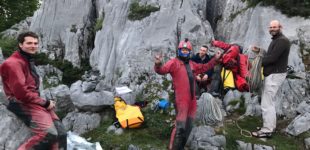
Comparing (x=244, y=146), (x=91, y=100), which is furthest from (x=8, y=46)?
(x=244, y=146)

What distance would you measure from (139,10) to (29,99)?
1098 cm

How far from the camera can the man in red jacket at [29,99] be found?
6.23m

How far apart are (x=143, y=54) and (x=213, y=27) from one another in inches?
189

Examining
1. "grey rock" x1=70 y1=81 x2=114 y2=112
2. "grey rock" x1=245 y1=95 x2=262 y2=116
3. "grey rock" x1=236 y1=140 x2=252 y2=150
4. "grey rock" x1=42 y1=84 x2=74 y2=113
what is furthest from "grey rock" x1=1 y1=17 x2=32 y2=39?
"grey rock" x1=236 y1=140 x2=252 y2=150

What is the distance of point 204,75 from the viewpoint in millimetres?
12305

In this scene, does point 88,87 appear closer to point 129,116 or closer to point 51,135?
point 129,116

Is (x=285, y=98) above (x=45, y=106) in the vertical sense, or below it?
below

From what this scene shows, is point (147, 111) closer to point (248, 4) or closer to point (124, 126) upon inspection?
point (124, 126)

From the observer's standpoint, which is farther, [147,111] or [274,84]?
[147,111]

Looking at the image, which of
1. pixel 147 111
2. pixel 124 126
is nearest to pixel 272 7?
pixel 147 111

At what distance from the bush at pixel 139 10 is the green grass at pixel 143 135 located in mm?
6758

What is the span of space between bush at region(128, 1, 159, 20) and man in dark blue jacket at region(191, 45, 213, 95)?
202 inches

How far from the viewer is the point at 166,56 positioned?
48.6 feet

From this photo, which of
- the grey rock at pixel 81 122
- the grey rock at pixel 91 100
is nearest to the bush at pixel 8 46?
the grey rock at pixel 91 100
